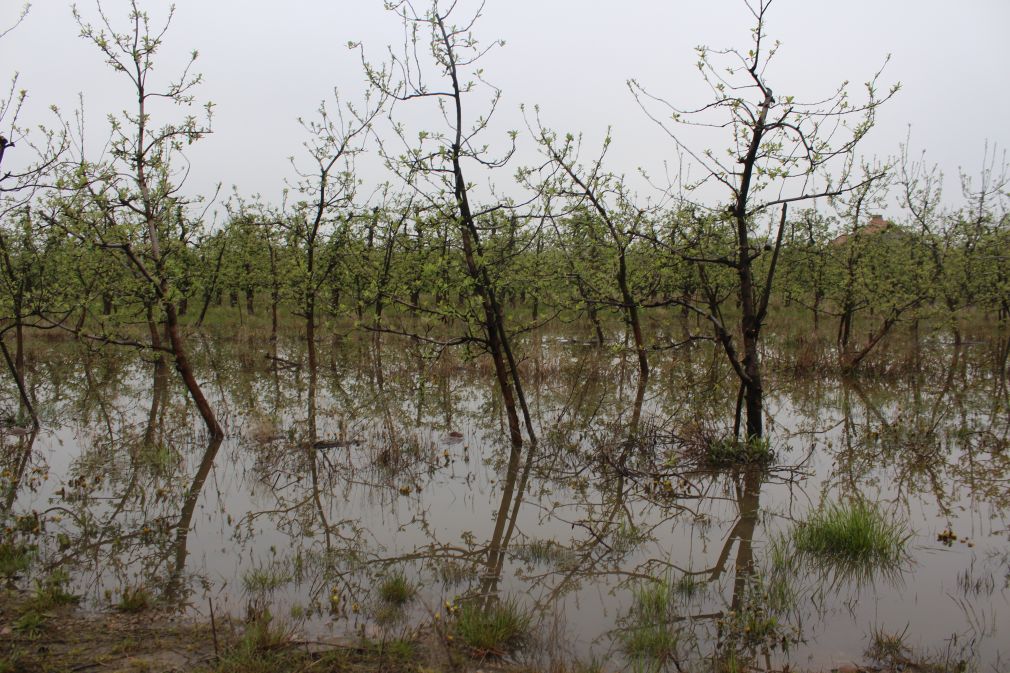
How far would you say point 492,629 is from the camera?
448cm

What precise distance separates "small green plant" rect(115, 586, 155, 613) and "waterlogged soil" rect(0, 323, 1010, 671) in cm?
10

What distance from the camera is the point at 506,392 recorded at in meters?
9.79

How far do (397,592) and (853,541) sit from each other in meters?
Answer: 3.75

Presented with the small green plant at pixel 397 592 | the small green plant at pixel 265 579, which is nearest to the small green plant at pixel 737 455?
the small green plant at pixel 397 592

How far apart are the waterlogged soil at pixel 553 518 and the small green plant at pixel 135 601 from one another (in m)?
0.10

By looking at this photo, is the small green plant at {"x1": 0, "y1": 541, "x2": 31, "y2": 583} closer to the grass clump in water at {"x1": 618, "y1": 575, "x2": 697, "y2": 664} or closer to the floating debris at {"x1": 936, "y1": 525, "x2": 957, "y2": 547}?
the grass clump in water at {"x1": 618, "y1": 575, "x2": 697, "y2": 664}

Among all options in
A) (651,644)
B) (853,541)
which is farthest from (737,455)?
(651,644)

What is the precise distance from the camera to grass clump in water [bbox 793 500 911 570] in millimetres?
5664

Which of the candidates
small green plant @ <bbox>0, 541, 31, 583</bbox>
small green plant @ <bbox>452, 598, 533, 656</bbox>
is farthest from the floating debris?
small green plant @ <bbox>0, 541, 31, 583</bbox>

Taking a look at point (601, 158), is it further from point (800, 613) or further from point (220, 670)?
point (220, 670)

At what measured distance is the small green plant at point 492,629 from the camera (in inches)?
172

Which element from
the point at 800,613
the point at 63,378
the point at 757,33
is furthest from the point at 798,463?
Result: the point at 63,378

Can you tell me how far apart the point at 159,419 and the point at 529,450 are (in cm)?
659

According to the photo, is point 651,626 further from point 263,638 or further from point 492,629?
point 263,638
